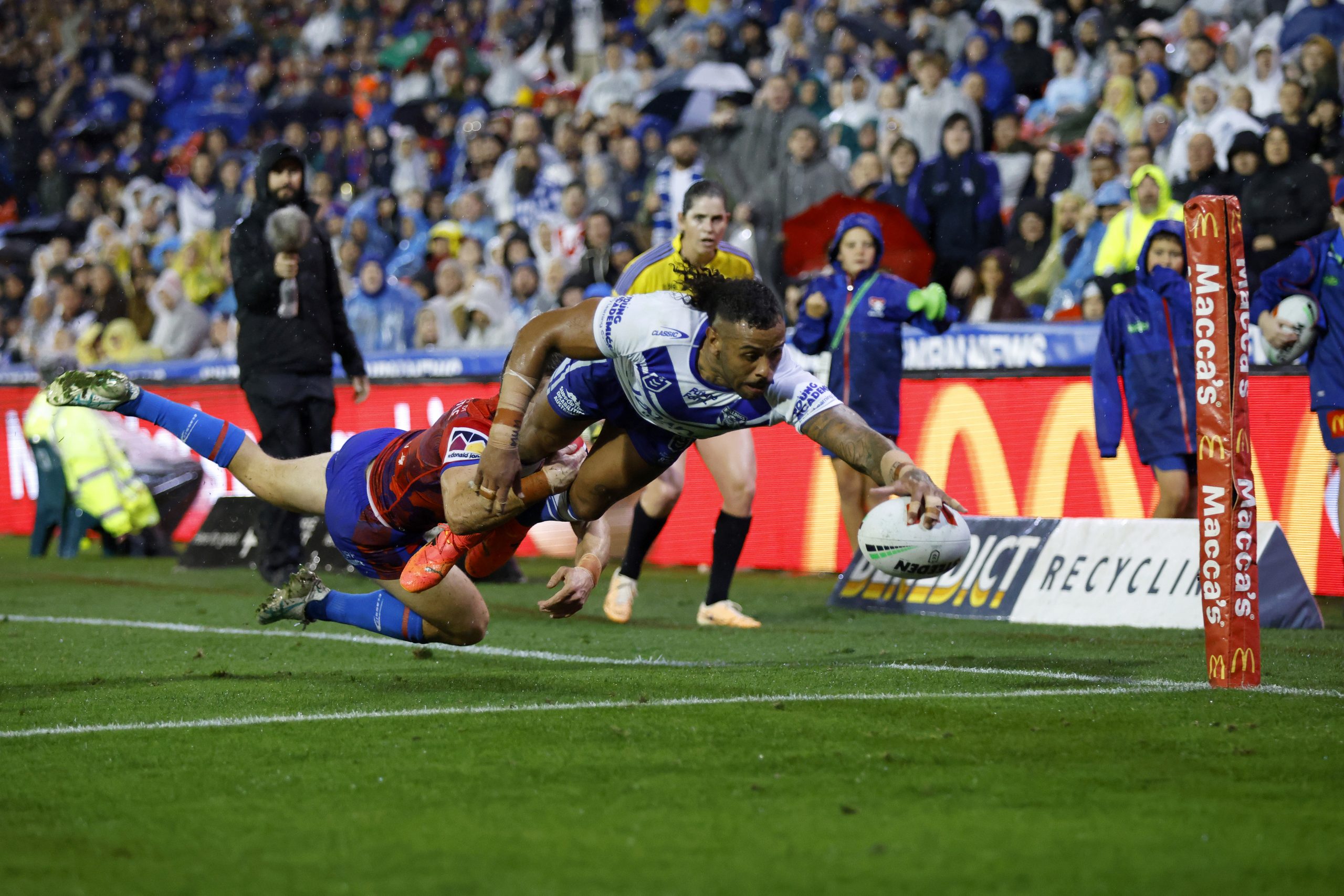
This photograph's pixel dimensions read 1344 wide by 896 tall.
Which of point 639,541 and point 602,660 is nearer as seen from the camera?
point 602,660

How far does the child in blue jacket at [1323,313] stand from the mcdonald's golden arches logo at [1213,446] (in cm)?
273

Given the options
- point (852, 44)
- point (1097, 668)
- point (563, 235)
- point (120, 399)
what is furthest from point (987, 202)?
point (120, 399)

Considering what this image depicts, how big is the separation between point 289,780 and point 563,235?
1355cm

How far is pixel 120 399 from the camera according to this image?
738 centimetres

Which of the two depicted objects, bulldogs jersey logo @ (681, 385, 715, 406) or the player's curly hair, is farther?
bulldogs jersey logo @ (681, 385, 715, 406)

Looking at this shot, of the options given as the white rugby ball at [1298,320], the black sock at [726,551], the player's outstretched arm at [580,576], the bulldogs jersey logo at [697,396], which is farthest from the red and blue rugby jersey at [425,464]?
the white rugby ball at [1298,320]

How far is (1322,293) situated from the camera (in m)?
8.85

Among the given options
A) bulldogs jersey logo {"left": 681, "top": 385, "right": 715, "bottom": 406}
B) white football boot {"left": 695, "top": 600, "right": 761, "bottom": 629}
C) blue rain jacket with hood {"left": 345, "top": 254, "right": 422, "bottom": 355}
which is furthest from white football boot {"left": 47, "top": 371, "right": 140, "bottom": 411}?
blue rain jacket with hood {"left": 345, "top": 254, "right": 422, "bottom": 355}

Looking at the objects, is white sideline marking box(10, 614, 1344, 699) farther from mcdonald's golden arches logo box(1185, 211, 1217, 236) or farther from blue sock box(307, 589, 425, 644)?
mcdonald's golden arches logo box(1185, 211, 1217, 236)

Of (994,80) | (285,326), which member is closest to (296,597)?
(285,326)

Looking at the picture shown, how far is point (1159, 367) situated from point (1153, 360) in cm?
6

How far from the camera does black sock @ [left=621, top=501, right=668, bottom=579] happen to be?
9.65 m

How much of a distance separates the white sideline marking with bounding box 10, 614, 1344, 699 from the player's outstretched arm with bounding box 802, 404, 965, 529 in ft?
5.00

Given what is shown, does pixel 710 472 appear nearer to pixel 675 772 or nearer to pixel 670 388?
pixel 670 388
